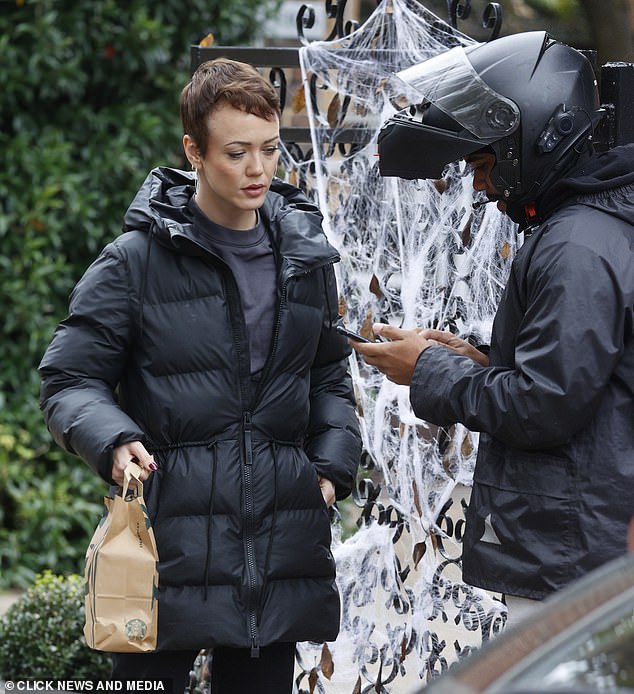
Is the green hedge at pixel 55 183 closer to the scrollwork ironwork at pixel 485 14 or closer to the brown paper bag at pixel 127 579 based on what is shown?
the scrollwork ironwork at pixel 485 14

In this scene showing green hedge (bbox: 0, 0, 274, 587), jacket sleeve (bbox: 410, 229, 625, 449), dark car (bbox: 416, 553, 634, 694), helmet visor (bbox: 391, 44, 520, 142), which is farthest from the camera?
green hedge (bbox: 0, 0, 274, 587)

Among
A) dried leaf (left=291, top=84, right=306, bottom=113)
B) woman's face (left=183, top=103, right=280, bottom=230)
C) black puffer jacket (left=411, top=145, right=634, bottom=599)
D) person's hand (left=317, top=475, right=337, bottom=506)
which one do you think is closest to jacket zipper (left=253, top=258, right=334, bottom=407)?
woman's face (left=183, top=103, right=280, bottom=230)

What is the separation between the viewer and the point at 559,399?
2.53 m

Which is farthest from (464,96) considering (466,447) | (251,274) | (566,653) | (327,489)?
(566,653)

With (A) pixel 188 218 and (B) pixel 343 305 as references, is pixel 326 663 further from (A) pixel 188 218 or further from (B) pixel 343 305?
(A) pixel 188 218

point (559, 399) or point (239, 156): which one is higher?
point (239, 156)

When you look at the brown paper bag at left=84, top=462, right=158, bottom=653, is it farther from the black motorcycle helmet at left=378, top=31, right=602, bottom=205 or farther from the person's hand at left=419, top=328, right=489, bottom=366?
the black motorcycle helmet at left=378, top=31, right=602, bottom=205

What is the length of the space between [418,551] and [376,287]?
0.83 meters

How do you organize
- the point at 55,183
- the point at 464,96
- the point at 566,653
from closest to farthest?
the point at 566,653, the point at 464,96, the point at 55,183

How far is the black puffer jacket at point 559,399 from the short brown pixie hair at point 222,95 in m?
0.72

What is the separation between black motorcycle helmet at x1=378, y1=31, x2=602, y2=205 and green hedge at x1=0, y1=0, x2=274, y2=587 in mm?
3480

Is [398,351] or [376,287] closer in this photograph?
[398,351]

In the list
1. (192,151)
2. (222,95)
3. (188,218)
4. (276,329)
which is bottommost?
(276,329)

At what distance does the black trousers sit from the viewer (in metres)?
2.95
